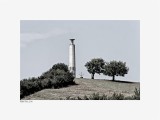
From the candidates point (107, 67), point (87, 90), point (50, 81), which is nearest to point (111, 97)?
point (87, 90)

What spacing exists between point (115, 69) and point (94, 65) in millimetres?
2867

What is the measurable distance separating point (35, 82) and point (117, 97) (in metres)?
5.96

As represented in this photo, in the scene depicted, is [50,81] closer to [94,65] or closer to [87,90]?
[87,90]

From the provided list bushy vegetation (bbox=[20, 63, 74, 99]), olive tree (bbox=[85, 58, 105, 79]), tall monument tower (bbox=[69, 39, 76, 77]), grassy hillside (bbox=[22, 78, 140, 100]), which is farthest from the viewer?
olive tree (bbox=[85, 58, 105, 79])

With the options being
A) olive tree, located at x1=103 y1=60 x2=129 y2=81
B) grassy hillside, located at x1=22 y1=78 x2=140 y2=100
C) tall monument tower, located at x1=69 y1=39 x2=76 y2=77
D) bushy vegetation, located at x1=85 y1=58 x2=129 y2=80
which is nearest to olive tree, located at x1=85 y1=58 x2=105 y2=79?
bushy vegetation, located at x1=85 y1=58 x2=129 y2=80

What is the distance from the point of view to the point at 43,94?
2781 cm

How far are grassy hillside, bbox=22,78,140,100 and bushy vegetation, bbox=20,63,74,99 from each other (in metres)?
0.53

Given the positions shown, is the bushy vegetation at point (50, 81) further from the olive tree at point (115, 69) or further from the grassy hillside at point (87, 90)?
the olive tree at point (115, 69)

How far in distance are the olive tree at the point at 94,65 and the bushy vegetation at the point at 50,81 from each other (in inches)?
62.7

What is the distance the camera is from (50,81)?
30.7 meters

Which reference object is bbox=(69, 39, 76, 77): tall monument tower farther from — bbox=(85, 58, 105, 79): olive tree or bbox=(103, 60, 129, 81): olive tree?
bbox=(103, 60, 129, 81): olive tree

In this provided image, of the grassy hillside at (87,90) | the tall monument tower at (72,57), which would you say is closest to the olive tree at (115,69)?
the grassy hillside at (87,90)

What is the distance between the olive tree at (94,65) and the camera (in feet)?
98.1

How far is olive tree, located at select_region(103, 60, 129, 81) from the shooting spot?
100.0 feet
